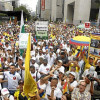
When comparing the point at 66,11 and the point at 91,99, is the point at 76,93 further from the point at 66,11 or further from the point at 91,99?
the point at 66,11

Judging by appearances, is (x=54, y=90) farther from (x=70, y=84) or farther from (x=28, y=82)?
(x=28, y=82)

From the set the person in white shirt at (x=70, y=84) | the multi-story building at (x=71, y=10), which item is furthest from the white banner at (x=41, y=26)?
the multi-story building at (x=71, y=10)

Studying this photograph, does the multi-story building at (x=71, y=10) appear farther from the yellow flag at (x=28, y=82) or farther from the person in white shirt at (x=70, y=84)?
the yellow flag at (x=28, y=82)

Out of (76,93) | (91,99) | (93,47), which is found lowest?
(91,99)

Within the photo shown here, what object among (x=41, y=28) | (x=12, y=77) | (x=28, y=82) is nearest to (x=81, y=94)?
(x=28, y=82)

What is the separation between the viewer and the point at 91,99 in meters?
3.01

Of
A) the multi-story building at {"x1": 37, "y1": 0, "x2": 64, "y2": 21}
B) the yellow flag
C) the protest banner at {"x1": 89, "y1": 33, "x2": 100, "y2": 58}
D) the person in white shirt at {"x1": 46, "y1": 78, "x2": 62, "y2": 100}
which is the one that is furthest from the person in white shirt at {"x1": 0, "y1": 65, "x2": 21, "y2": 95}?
the multi-story building at {"x1": 37, "y1": 0, "x2": 64, "y2": 21}

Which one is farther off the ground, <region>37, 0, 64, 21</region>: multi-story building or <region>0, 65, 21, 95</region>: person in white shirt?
<region>37, 0, 64, 21</region>: multi-story building

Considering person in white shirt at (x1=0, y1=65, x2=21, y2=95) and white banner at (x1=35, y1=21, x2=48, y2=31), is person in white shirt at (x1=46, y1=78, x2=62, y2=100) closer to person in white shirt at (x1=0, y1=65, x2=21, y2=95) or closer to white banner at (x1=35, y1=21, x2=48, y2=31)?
person in white shirt at (x1=0, y1=65, x2=21, y2=95)

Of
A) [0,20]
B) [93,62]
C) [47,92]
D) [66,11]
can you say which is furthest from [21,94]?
[66,11]

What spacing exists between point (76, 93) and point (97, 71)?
154 cm

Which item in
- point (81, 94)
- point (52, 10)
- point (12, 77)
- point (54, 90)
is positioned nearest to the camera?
point (81, 94)

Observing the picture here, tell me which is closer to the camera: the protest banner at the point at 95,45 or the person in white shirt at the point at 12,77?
the person in white shirt at the point at 12,77

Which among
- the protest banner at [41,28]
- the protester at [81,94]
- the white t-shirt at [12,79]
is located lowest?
the white t-shirt at [12,79]
